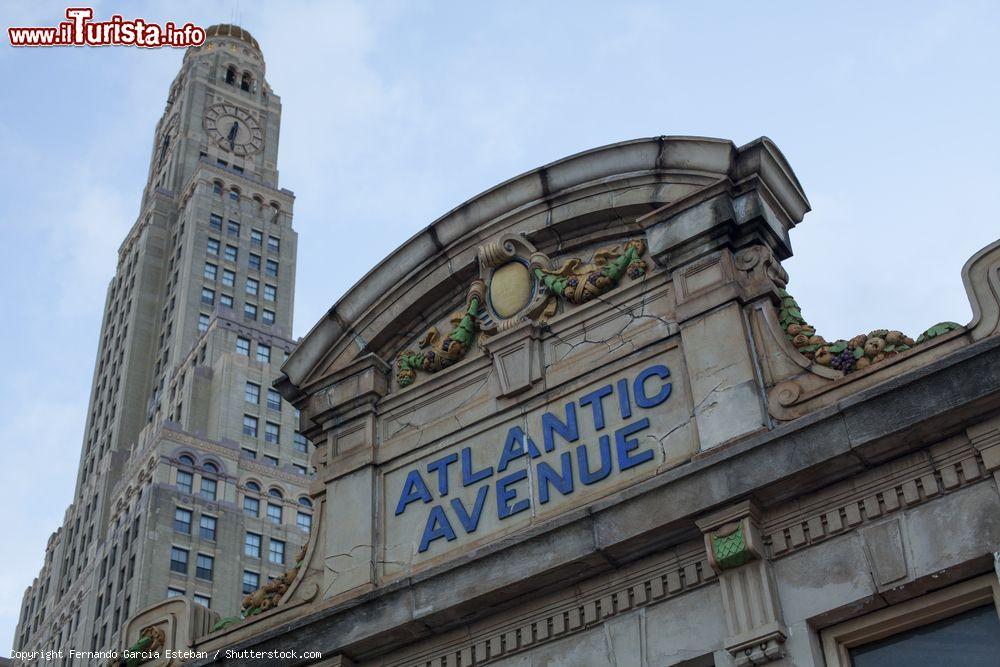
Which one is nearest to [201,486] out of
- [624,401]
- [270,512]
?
[270,512]

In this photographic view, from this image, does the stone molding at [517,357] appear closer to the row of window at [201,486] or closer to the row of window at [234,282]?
the row of window at [201,486]

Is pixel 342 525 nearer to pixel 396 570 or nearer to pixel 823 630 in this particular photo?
pixel 396 570

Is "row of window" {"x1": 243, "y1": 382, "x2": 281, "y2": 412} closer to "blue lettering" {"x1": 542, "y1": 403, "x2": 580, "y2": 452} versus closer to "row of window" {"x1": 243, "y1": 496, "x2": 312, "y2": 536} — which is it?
"row of window" {"x1": 243, "y1": 496, "x2": 312, "y2": 536}

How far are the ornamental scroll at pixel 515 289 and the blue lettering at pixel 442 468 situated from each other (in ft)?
4.64

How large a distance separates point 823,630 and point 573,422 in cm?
397

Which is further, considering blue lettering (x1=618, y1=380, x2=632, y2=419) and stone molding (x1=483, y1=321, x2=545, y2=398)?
stone molding (x1=483, y1=321, x2=545, y2=398)

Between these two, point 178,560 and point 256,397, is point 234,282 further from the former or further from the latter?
point 178,560

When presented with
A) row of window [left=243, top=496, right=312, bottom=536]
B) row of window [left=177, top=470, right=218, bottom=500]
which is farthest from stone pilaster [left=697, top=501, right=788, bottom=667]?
row of window [left=177, top=470, right=218, bottom=500]

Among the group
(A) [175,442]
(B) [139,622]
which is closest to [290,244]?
(A) [175,442]

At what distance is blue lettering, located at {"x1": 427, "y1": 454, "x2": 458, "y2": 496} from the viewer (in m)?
16.4

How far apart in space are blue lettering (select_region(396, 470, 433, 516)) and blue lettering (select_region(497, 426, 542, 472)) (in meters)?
1.07

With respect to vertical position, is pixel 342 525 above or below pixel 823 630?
above

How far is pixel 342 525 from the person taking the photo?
55.6 feet

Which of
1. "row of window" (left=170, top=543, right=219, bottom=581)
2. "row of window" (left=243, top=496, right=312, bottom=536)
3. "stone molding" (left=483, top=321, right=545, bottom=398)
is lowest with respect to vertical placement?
"stone molding" (left=483, top=321, right=545, bottom=398)
